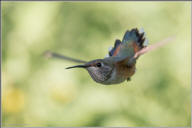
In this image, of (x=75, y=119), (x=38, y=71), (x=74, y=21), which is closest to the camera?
(x=75, y=119)

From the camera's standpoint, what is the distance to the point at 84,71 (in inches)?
102

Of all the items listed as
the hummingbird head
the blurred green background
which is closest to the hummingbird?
the hummingbird head

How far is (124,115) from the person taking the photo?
246 cm

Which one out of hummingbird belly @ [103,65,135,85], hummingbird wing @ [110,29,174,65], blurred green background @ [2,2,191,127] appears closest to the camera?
hummingbird belly @ [103,65,135,85]

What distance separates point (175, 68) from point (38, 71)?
1131mm

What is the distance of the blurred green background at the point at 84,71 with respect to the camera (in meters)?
2.49

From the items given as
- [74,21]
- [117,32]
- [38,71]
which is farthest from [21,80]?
[117,32]

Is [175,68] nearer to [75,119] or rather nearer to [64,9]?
[75,119]

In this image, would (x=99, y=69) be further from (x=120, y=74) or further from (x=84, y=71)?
Result: (x=84, y=71)

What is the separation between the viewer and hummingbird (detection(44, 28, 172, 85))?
131cm

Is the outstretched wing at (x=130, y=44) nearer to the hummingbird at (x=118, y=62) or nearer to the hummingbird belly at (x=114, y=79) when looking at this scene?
the hummingbird at (x=118, y=62)

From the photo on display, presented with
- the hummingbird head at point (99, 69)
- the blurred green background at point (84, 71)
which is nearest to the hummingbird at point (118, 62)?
the hummingbird head at point (99, 69)

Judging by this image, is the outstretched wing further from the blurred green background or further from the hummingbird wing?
the blurred green background

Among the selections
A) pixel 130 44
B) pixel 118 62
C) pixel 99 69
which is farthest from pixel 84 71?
pixel 99 69
